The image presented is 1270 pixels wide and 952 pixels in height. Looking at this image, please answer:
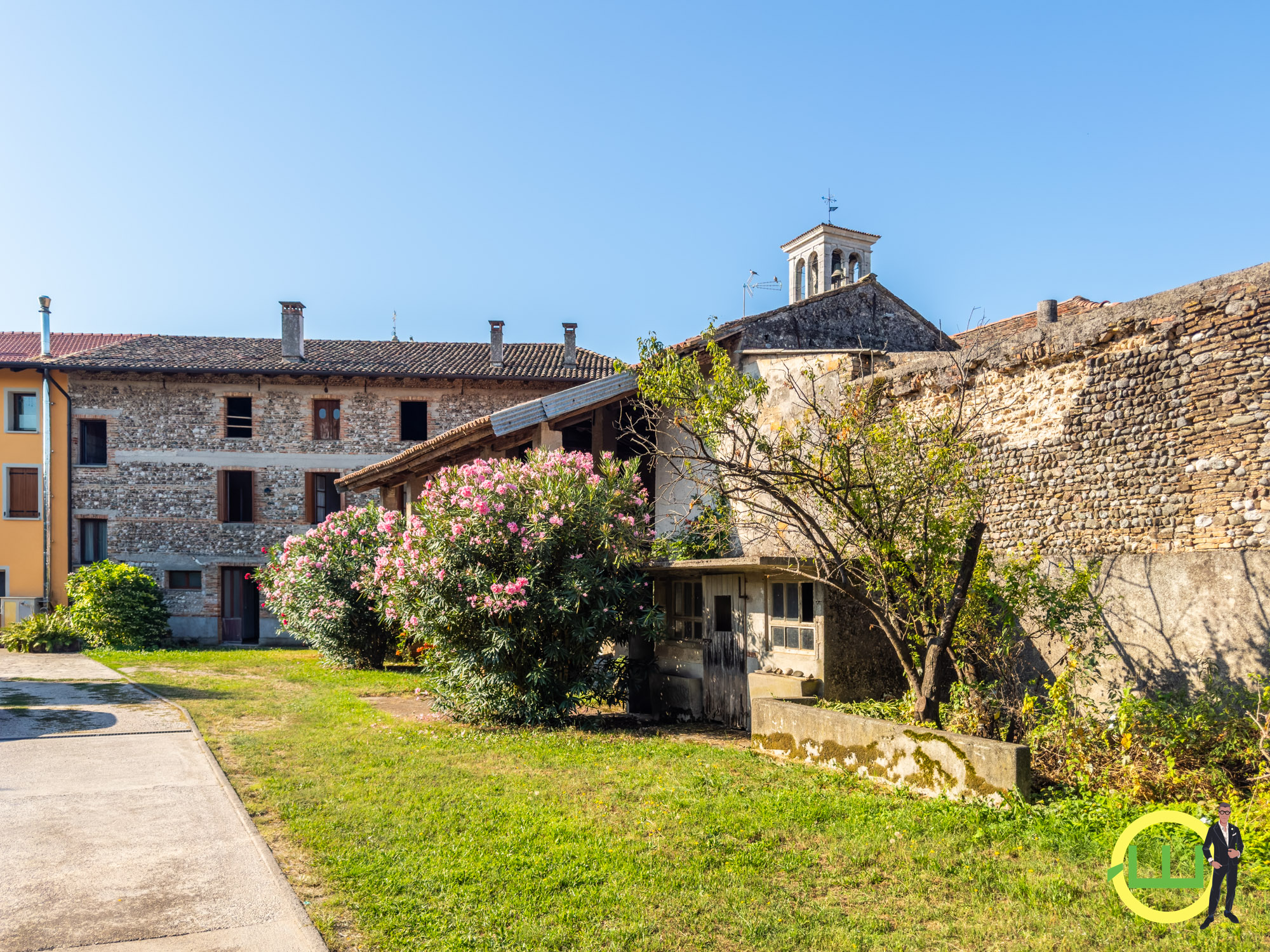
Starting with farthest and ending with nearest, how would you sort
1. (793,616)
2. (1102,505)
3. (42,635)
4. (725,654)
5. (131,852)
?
(42,635) → (725,654) → (793,616) → (1102,505) → (131,852)

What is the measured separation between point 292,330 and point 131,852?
21.2 m

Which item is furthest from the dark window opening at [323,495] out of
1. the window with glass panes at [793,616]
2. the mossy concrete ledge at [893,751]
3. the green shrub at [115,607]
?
the mossy concrete ledge at [893,751]

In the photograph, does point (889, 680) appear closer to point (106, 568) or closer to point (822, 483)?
point (822, 483)

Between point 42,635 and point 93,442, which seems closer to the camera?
point 42,635

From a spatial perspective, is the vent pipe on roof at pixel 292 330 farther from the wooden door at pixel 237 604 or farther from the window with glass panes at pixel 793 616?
the window with glass panes at pixel 793 616

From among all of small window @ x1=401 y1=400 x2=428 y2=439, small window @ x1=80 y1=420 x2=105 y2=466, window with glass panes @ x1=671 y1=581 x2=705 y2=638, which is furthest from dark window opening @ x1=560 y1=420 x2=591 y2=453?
small window @ x1=80 y1=420 x2=105 y2=466

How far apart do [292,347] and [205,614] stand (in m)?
7.63

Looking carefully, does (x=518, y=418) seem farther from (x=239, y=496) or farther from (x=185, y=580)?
(x=185, y=580)

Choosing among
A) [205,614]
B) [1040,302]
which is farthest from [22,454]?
[1040,302]

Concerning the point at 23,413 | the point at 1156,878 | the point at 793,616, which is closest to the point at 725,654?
the point at 793,616

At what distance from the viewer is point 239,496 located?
23.5 metres

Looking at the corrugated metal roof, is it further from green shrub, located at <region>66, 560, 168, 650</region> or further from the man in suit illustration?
green shrub, located at <region>66, 560, 168, 650</region>

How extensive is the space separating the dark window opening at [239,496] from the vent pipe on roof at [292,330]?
11.5 ft

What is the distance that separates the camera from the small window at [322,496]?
23469 millimetres
